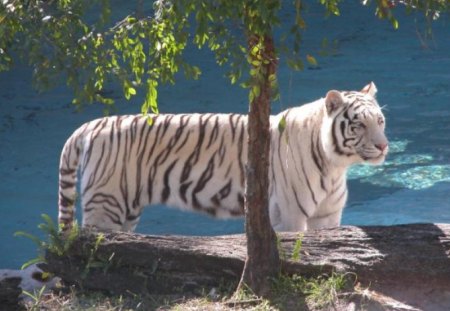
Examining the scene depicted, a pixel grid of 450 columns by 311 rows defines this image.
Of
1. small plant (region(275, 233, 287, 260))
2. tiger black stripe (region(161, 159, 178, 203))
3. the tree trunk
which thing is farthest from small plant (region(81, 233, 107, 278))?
tiger black stripe (region(161, 159, 178, 203))

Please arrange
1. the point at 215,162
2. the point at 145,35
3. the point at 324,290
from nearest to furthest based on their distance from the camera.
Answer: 1. the point at 145,35
2. the point at 324,290
3. the point at 215,162

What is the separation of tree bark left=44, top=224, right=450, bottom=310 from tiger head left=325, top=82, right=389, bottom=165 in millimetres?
1088

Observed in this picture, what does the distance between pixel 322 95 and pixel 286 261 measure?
26.4 feet

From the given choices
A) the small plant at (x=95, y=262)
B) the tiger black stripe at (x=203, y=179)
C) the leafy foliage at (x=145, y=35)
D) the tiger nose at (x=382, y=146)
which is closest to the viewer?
the leafy foliage at (x=145, y=35)

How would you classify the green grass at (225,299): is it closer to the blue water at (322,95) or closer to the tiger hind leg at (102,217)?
the tiger hind leg at (102,217)

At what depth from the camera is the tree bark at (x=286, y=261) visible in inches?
199

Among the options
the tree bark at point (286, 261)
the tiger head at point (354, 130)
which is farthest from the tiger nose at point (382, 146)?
the tree bark at point (286, 261)

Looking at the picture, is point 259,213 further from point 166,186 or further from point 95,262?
point 166,186

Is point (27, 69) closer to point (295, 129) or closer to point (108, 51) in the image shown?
point (295, 129)

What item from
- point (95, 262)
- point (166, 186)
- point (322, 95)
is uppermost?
point (322, 95)

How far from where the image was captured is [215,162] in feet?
22.7

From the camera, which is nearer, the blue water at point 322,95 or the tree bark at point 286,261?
the tree bark at point 286,261

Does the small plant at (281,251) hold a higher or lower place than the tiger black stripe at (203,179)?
lower

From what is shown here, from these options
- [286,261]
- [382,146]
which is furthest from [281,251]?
[382,146]
